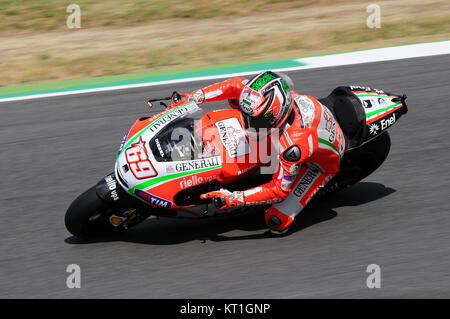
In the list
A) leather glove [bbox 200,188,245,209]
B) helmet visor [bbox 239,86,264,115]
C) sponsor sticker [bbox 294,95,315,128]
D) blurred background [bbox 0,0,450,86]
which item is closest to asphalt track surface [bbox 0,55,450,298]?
leather glove [bbox 200,188,245,209]

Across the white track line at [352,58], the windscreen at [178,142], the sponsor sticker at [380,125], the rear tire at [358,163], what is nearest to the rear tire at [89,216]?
the windscreen at [178,142]

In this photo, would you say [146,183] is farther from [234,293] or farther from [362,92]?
[362,92]

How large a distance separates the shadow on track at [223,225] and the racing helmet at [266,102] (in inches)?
37.8

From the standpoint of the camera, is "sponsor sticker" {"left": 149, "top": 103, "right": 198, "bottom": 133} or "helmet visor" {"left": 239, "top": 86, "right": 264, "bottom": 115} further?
"sponsor sticker" {"left": 149, "top": 103, "right": 198, "bottom": 133}

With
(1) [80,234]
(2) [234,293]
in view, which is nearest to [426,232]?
(2) [234,293]

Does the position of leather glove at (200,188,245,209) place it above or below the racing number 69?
below

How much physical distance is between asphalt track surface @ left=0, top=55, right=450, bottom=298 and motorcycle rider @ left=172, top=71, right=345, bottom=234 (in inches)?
13.2

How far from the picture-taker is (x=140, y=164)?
15.5 ft

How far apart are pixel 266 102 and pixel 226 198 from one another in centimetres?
74

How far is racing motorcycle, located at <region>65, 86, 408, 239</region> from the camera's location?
475 centimetres

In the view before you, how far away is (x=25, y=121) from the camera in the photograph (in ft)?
26.4

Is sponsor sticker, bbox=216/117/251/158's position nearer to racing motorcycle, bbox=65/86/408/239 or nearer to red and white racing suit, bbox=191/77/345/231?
racing motorcycle, bbox=65/86/408/239
